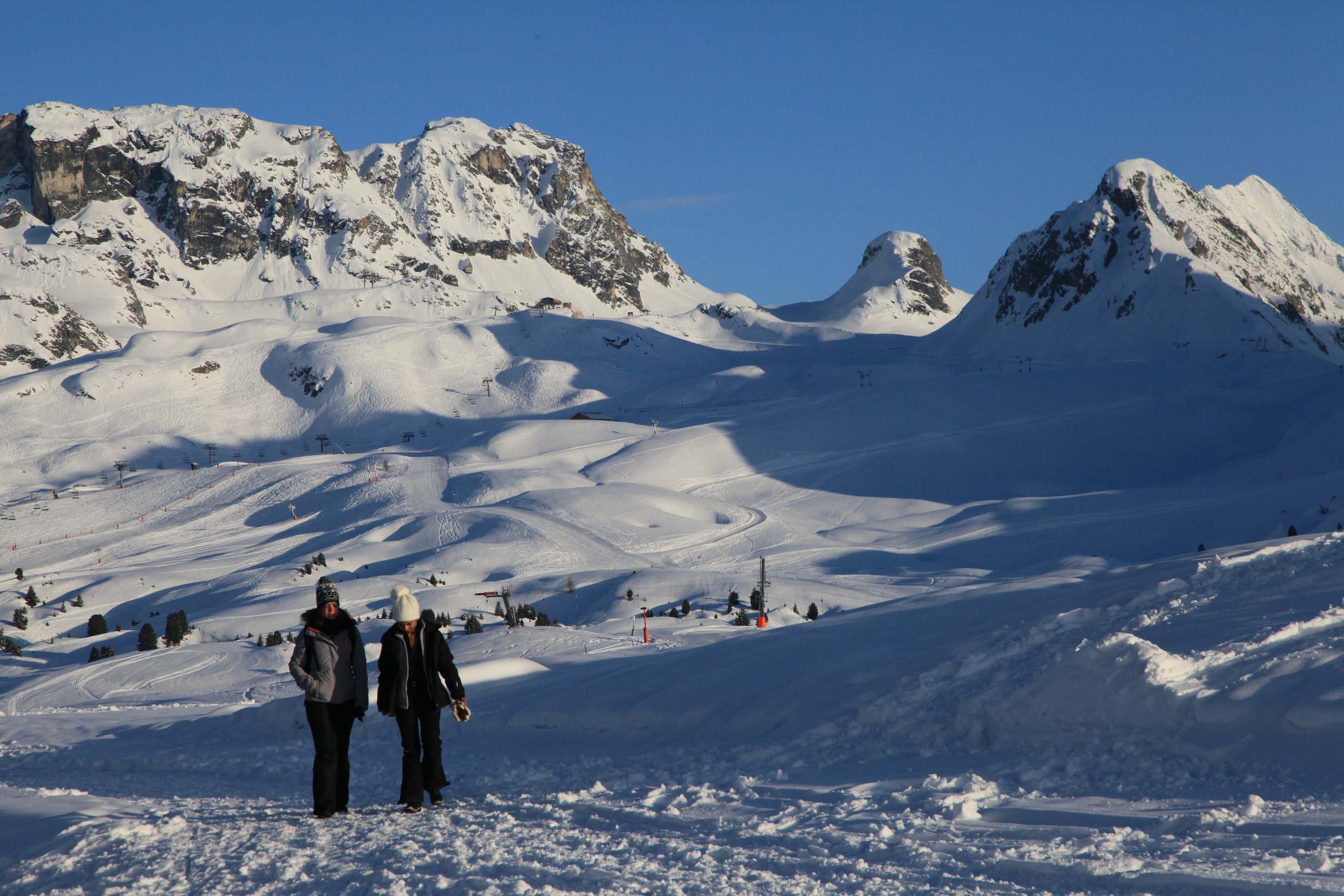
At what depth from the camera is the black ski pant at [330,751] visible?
24.8 ft

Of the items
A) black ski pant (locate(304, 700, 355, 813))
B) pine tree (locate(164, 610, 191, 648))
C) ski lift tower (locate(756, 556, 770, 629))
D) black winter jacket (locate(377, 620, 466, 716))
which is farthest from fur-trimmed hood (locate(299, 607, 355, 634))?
pine tree (locate(164, 610, 191, 648))

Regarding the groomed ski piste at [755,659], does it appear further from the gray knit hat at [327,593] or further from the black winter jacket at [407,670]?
the gray knit hat at [327,593]

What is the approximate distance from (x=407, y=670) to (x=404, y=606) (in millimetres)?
439

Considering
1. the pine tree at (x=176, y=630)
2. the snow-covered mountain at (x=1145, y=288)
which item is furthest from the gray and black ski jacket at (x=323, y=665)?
the snow-covered mountain at (x=1145, y=288)

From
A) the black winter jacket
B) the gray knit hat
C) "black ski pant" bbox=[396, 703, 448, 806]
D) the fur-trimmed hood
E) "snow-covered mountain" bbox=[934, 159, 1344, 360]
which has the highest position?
"snow-covered mountain" bbox=[934, 159, 1344, 360]

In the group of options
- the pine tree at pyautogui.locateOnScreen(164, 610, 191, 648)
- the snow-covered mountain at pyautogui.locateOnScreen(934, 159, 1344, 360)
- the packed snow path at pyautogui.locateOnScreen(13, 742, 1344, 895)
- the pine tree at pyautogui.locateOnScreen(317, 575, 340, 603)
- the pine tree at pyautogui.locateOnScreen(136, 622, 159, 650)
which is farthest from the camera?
the snow-covered mountain at pyautogui.locateOnScreen(934, 159, 1344, 360)

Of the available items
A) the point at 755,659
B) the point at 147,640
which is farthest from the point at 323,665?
the point at 147,640

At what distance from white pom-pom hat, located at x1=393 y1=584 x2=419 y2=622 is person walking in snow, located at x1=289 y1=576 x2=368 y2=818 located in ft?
1.02

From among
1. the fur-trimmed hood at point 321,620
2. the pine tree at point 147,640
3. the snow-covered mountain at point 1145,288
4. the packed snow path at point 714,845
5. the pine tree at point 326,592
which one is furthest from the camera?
Result: the snow-covered mountain at point 1145,288

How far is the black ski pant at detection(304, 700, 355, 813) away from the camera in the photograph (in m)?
7.55

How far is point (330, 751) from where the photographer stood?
764 cm

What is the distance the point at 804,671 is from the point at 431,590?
101 ft

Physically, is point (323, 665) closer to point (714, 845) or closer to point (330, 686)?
point (330, 686)

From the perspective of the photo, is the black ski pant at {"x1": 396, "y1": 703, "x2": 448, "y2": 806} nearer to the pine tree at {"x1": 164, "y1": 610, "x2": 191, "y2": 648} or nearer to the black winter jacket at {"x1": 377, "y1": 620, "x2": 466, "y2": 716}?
the black winter jacket at {"x1": 377, "y1": 620, "x2": 466, "y2": 716}
